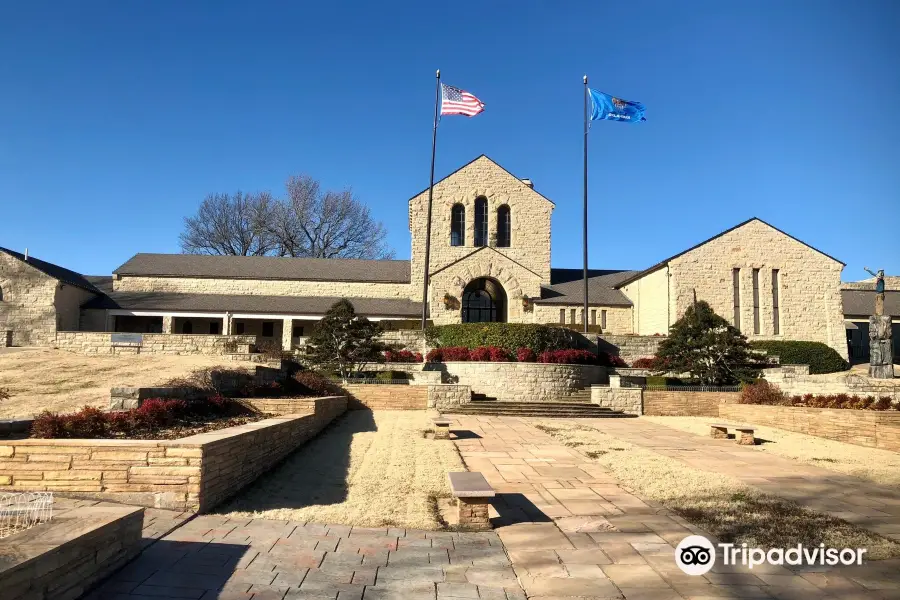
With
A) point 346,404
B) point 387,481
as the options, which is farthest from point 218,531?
point 346,404

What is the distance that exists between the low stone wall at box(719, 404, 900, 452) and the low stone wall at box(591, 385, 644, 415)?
152 inches

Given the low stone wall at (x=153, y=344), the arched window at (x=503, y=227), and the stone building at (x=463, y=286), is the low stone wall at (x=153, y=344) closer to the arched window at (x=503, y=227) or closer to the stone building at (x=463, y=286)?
the stone building at (x=463, y=286)

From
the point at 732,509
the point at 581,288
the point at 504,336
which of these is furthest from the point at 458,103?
the point at 732,509

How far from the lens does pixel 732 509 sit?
25.1ft

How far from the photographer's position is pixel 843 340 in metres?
34.8

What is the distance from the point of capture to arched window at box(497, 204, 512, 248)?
38.5 metres

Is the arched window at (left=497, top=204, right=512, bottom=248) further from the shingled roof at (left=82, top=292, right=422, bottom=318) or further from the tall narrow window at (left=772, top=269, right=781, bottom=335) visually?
the tall narrow window at (left=772, top=269, right=781, bottom=335)

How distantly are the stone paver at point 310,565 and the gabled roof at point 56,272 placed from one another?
3015 centimetres

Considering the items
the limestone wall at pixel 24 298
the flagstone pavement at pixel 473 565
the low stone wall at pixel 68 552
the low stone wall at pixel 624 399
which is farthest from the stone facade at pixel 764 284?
the low stone wall at pixel 68 552

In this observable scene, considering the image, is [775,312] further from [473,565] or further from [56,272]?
[56,272]

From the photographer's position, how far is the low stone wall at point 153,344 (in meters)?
24.0

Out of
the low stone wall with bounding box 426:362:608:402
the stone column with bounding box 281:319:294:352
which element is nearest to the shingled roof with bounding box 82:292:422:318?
the stone column with bounding box 281:319:294:352

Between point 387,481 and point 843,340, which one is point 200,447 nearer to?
point 387,481

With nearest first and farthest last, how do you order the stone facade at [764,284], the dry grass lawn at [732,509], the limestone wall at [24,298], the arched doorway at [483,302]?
the dry grass lawn at [732,509] → the limestone wall at [24,298] → the stone facade at [764,284] → the arched doorway at [483,302]
